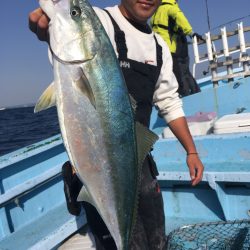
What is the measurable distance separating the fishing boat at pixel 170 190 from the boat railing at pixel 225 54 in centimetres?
285

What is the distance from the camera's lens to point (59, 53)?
191 cm

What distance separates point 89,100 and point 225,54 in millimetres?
7740

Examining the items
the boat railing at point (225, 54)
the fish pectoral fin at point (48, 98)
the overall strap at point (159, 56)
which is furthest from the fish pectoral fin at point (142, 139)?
the boat railing at point (225, 54)

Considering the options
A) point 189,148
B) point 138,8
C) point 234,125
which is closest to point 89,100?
point 138,8

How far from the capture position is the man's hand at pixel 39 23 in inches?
82.2

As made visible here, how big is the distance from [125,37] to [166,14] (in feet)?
16.7

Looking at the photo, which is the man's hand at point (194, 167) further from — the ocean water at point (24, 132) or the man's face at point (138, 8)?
the ocean water at point (24, 132)

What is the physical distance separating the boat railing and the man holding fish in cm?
544

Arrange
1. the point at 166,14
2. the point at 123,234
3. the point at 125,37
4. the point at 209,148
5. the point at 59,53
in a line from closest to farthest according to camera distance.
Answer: the point at 59,53 → the point at 123,234 → the point at 125,37 → the point at 209,148 → the point at 166,14

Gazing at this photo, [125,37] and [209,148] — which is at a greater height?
[125,37]

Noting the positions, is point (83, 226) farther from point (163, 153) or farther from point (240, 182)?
point (240, 182)

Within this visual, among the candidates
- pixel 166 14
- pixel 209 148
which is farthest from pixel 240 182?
pixel 166 14

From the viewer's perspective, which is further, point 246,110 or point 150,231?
point 246,110

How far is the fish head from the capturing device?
6.28 feet
